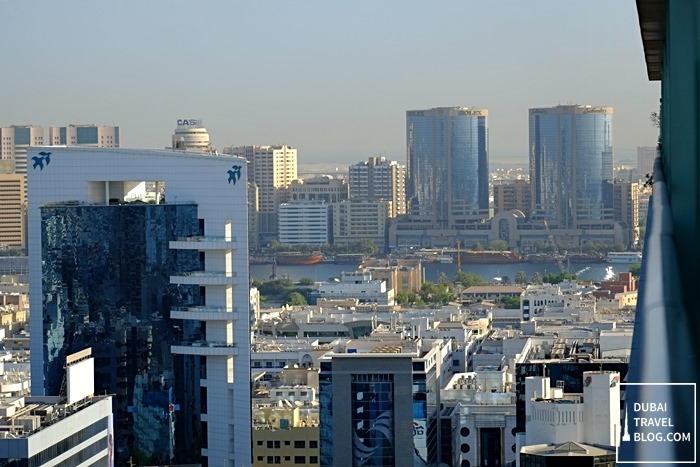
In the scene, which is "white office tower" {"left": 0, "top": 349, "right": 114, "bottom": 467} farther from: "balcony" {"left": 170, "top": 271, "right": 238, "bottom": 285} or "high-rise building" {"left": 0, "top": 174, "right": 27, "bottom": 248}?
"high-rise building" {"left": 0, "top": 174, "right": 27, "bottom": 248}

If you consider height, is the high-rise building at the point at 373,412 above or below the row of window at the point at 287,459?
above

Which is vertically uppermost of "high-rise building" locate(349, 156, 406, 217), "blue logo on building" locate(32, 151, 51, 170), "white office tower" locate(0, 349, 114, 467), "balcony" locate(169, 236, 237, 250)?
"high-rise building" locate(349, 156, 406, 217)

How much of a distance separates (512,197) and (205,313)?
40.5 m

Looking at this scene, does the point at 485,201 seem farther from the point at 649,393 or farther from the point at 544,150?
the point at 649,393

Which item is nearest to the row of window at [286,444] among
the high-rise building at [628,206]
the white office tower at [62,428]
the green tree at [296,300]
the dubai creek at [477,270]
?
the white office tower at [62,428]

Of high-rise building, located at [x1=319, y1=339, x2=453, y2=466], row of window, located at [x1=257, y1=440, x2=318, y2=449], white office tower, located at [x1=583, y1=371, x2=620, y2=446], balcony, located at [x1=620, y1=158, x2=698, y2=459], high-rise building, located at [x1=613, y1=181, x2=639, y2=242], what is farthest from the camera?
high-rise building, located at [x1=613, y1=181, x2=639, y2=242]

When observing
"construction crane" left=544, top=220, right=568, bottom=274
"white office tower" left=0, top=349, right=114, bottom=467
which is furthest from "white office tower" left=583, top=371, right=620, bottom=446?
"construction crane" left=544, top=220, right=568, bottom=274

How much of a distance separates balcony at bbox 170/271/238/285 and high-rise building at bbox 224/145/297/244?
35791mm

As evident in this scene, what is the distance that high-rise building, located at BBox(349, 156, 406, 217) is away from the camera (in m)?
50.5

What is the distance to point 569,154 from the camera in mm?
50906

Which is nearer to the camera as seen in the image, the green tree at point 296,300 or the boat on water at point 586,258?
the green tree at point 296,300

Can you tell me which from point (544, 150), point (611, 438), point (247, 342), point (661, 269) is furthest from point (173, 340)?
point (544, 150)

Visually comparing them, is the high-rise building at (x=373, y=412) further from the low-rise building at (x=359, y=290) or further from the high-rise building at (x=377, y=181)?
the high-rise building at (x=377, y=181)

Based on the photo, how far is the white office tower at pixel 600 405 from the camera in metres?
9.71
